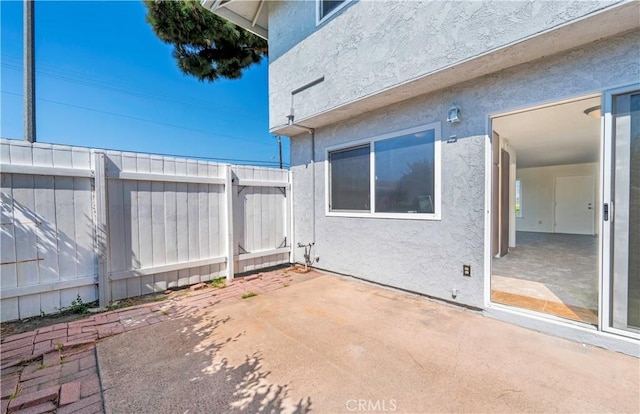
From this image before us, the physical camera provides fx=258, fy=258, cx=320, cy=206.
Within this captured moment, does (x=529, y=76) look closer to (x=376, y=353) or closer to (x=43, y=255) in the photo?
(x=376, y=353)

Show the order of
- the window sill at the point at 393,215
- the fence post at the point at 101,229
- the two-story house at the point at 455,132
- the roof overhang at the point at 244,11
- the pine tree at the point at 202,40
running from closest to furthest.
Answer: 1. the two-story house at the point at 455,132
2. the fence post at the point at 101,229
3. the window sill at the point at 393,215
4. the roof overhang at the point at 244,11
5. the pine tree at the point at 202,40

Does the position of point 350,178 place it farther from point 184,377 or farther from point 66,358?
point 66,358

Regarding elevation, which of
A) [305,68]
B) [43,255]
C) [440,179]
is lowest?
[43,255]

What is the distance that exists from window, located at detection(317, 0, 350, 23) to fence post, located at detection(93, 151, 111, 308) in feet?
14.1

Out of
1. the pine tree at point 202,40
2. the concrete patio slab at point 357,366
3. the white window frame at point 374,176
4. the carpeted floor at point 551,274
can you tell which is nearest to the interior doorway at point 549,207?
the carpeted floor at point 551,274

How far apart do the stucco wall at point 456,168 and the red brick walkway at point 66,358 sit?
2.41 m

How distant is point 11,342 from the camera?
2771mm

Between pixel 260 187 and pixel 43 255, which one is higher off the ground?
pixel 260 187

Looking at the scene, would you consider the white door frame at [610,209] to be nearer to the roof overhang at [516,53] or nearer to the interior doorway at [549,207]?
the interior doorway at [549,207]

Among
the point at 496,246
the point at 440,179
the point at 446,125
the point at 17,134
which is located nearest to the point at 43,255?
the point at 17,134

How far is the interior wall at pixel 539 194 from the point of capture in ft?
35.6

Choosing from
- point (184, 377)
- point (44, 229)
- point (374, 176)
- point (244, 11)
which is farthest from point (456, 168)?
point (244, 11)

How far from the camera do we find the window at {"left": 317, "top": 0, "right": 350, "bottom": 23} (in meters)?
4.42

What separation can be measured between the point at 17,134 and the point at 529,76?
7475 mm
